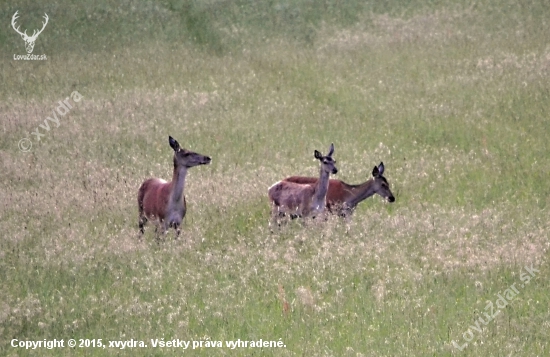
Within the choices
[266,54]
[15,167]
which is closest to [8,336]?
[15,167]

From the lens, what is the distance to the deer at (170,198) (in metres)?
14.5

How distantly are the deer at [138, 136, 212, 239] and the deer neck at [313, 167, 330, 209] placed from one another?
1.89 metres

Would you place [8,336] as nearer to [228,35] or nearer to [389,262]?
[389,262]

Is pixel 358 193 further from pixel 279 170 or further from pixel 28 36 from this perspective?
pixel 28 36

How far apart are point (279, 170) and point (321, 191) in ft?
12.2

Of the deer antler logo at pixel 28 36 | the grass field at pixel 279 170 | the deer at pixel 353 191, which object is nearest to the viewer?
the grass field at pixel 279 170

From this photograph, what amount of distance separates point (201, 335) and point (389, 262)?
333 centimetres

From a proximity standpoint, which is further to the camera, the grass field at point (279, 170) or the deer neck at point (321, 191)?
the deer neck at point (321, 191)

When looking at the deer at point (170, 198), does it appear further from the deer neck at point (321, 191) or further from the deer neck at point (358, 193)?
the deer neck at point (358, 193)

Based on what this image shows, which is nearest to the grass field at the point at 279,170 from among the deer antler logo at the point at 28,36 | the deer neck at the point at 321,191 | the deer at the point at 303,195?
the deer antler logo at the point at 28,36

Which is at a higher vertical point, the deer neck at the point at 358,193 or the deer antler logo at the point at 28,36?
the deer neck at the point at 358,193

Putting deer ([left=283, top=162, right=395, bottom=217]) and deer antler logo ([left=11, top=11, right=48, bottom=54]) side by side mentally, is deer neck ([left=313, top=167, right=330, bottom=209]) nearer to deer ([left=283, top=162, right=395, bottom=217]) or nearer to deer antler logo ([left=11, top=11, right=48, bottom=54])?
deer ([left=283, top=162, right=395, bottom=217])

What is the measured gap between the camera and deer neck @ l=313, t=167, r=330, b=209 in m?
15.4

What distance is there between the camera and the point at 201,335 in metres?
10.7
